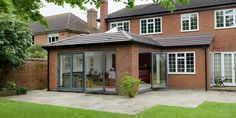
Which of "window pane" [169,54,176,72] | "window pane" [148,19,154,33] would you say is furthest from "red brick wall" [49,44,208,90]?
"window pane" [148,19,154,33]

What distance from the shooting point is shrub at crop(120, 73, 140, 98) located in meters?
14.0

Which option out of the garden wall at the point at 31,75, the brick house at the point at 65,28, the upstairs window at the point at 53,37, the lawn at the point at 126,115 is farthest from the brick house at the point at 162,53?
the upstairs window at the point at 53,37

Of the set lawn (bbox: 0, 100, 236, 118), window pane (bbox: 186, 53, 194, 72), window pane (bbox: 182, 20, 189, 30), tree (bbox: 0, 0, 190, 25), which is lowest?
lawn (bbox: 0, 100, 236, 118)

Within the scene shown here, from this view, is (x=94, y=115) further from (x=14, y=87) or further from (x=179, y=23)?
(x=179, y=23)

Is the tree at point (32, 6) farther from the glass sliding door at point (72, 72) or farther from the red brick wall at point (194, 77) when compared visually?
the red brick wall at point (194, 77)

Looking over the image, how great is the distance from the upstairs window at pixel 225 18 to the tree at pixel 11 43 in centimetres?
1298

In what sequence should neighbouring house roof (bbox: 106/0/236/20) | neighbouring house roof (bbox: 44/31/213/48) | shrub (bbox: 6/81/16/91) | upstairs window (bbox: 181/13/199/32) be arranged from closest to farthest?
neighbouring house roof (bbox: 44/31/213/48)
shrub (bbox: 6/81/16/91)
neighbouring house roof (bbox: 106/0/236/20)
upstairs window (bbox: 181/13/199/32)

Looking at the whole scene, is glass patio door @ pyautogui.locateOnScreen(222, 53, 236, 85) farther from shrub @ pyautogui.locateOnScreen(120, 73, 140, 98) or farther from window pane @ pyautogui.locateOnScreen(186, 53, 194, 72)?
shrub @ pyautogui.locateOnScreen(120, 73, 140, 98)

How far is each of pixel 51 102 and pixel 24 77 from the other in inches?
Answer: 228

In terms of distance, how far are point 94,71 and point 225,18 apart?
9559 millimetres

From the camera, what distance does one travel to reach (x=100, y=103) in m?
12.3

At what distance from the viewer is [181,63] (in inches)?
722

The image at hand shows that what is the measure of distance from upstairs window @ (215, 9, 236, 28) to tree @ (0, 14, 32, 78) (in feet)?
42.6

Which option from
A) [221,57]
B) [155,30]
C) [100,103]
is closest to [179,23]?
[155,30]
